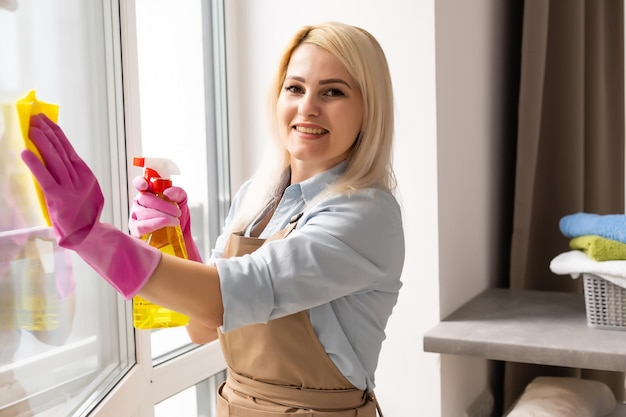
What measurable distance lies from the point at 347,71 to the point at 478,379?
1.26m

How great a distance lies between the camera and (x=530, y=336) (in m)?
1.72

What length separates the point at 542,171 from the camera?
238cm

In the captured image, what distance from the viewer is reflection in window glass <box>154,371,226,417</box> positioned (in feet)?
5.82

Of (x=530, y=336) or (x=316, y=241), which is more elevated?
(x=316, y=241)

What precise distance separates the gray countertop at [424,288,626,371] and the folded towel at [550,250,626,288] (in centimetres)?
13

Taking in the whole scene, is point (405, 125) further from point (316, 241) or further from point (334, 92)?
point (316, 241)

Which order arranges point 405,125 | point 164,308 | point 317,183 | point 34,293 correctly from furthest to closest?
point 405,125 → point 317,183 → point 164,308 → point 34,293

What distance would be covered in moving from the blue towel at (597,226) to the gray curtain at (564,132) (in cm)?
30

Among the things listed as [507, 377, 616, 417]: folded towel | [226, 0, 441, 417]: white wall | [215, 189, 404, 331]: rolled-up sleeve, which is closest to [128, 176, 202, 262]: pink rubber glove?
[215, 189, 404, 331]: rolled-up sleeve

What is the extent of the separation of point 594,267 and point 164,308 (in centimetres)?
111

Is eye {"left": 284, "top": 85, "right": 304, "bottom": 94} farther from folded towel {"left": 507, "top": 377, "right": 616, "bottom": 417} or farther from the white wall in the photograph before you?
folded towel {"left": 507, "top": 377, "right": 616, "bottom": 417}

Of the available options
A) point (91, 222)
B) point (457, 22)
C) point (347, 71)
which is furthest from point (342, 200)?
point (457, 22)

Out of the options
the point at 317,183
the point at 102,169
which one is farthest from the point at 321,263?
the point at 102,169

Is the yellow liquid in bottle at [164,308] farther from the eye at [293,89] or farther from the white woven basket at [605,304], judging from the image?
the white woven basket at [605,304]
